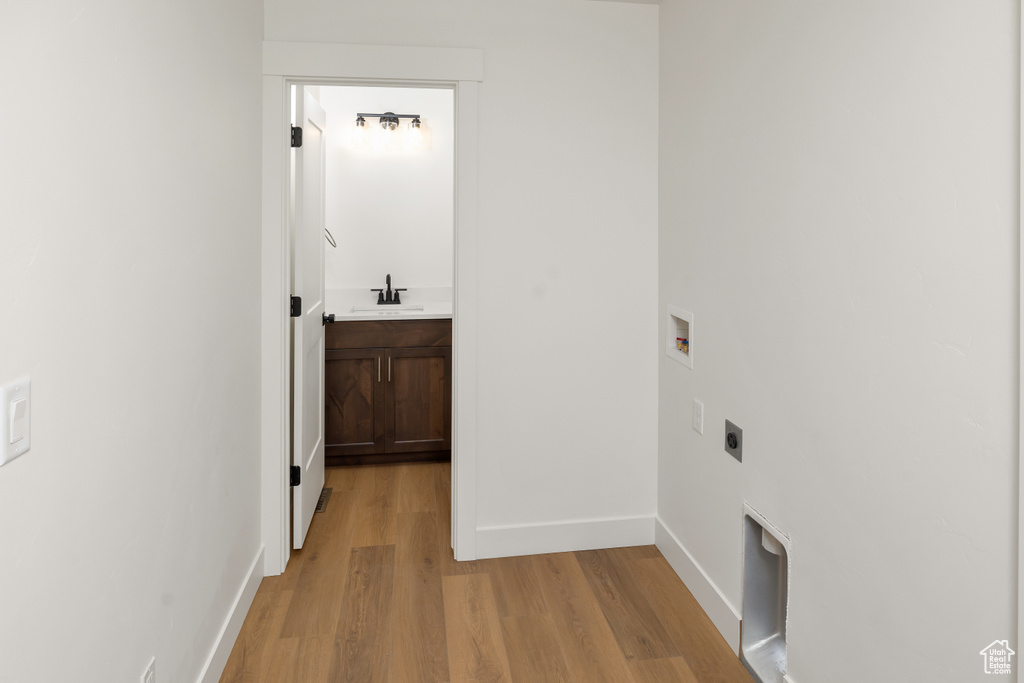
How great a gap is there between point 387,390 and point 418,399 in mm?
184

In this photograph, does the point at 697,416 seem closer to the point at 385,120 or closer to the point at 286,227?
the point at 286,227

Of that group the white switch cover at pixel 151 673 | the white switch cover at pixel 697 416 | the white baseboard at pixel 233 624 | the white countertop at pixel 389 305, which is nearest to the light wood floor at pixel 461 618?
the white baseboard at pixel 233 624

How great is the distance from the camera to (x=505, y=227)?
8.63 feet

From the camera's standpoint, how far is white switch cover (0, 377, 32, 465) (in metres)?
0.94

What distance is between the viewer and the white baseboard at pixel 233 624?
1904mm

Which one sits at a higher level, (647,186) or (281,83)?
(281,83)

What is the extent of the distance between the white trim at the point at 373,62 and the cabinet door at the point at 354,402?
1.63m

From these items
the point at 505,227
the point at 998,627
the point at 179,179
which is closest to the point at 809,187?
the point at 998,627

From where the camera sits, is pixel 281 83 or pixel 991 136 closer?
pixel 991 136

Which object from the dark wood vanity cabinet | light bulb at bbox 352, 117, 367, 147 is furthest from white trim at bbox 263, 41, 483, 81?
light bulb at bbox 352, 117, 367, 147

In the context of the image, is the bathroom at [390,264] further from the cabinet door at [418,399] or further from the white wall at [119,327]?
the white wall at [119,327]

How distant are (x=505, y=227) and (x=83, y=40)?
1.65 metres

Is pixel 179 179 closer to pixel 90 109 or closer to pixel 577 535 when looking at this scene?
pixel 90 109

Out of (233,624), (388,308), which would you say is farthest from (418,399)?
(233,624)
